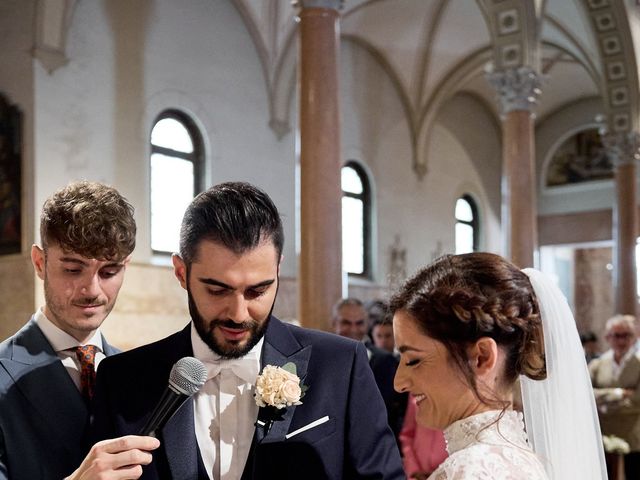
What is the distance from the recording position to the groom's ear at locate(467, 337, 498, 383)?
2.06m

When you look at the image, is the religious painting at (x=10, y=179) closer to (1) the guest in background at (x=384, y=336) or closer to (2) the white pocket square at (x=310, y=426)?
(1) the guest in background at (x=384, y=336)

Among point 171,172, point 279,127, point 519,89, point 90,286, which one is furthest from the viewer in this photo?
point 279,127

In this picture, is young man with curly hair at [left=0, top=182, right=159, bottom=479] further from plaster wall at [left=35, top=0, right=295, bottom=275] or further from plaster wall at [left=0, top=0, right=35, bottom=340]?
plaster wall at [left=35, top=0, right=295, bottom=275]

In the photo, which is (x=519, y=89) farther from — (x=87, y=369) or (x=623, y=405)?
(x=87, y=369)

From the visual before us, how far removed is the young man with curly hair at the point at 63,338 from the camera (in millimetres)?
2375

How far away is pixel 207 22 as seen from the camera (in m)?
13.6

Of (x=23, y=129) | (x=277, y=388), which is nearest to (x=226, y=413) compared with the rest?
(x=277, y=388)

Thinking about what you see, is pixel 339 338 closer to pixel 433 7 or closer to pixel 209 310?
pixel 209 310

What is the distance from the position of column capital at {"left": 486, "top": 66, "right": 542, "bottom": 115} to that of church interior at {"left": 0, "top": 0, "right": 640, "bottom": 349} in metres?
0.02

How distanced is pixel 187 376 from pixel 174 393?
0.17 feet

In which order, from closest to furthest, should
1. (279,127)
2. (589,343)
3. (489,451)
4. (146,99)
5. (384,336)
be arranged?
(489,451) < (384,336) < (146,99) < (589,343) < (279,127)

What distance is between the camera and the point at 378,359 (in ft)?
20.8

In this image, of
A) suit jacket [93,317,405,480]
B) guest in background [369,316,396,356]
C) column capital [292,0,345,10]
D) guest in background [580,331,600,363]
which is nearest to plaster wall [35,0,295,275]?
column capital [292,0,345,10]

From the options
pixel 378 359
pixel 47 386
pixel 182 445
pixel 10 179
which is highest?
pixel 10 179
